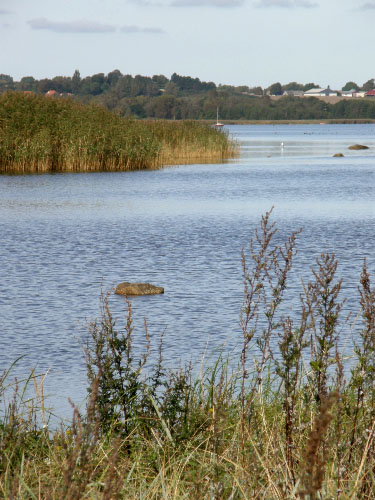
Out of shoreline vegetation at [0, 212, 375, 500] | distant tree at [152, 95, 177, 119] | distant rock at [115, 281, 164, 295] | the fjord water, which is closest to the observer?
shoreline vegetation at [0, 212, 375, 500]

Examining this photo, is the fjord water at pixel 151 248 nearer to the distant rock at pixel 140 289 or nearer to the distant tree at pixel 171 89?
the distant rock at pixel 140 289

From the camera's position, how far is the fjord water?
8750 mm

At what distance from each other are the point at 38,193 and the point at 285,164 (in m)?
19.5

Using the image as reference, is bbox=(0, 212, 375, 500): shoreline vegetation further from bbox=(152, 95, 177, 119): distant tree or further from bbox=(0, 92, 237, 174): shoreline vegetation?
bbox=(152, 95, 177, 119): distant tree

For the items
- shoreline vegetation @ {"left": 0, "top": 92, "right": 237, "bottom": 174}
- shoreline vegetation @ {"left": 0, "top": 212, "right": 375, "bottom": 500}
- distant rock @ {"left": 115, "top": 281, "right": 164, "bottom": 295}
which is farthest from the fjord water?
shoreline vegetation @ {"left": 0, "top": 212, "right": 375, "bottom": 500}

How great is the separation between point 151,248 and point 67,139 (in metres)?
16.8

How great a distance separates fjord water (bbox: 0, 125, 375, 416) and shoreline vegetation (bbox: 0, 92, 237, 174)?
139cm

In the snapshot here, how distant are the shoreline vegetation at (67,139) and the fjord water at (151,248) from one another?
139 centimetres

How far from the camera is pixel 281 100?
174 meters

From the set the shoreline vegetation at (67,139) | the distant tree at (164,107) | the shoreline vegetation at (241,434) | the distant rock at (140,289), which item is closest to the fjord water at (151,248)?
the distant rock at (140,289)

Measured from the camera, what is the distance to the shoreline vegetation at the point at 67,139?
3088cm

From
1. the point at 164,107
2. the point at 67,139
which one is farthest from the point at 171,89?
the point at 67,139

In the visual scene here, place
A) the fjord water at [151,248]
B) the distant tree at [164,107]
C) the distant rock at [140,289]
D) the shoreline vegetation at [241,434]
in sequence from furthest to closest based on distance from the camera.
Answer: the distant tree at [164,107] < the distant rock at [140,289] < the fjord water at [151,248] < the shoreline vegetation at [241,434]

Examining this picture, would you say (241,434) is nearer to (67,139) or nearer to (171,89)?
(67,139)
